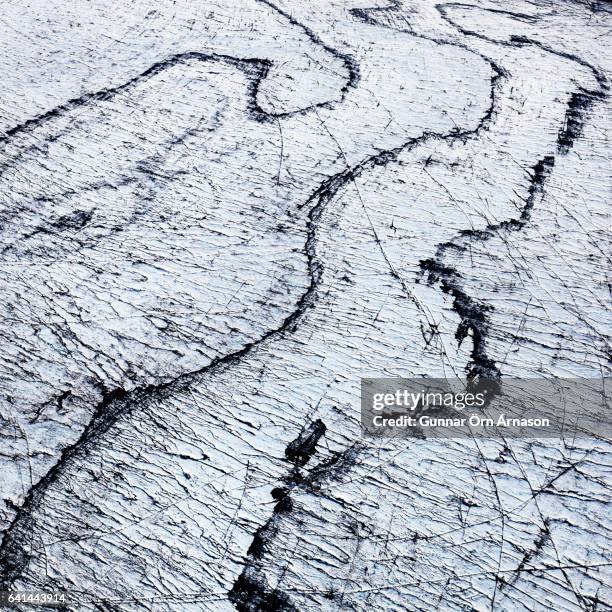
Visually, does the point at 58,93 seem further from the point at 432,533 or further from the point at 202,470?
the point at 432,533

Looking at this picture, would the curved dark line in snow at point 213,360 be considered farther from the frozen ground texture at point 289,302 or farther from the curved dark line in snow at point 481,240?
the curved dark line in snow at point 481,240

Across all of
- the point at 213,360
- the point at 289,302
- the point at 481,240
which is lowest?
the point at 213,360

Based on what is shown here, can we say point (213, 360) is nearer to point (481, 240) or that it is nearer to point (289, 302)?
point (289, 302)

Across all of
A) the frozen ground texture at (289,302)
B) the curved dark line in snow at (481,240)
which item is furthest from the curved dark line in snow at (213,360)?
the curved dark line in snow at (481,240)

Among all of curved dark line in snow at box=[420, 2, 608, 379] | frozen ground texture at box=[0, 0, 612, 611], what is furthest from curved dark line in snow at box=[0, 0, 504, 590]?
curved dark line in snow at box=[420, 2, 608, 379]

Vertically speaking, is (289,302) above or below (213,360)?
above

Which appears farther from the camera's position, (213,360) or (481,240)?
(481,240)

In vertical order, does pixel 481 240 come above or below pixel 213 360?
above

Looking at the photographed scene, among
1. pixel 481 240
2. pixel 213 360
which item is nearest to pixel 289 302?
pixel 213 360
